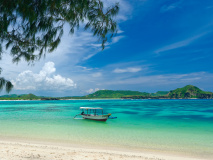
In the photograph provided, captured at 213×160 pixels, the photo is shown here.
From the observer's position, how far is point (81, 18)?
549cm

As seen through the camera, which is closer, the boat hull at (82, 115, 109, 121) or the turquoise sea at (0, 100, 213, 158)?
the turquoise sea at (0, 100, 213, 158)

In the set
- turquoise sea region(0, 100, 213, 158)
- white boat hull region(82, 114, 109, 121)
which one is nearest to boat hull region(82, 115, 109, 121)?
white boat hull region(82, 114, 109, 121)

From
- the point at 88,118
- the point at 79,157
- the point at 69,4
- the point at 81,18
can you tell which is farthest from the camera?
the point at 88,118

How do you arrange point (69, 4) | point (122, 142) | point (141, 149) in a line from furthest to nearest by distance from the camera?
point (122, 142) < point (141, 149) < point (69, 4)

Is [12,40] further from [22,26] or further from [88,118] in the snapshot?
[88,118]

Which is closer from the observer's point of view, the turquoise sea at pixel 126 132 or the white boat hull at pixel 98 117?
the turquoise sea at pixel 126 132

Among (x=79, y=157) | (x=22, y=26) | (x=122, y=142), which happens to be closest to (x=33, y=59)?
(x=22, y=26)

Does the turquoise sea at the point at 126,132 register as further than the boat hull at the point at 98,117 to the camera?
No

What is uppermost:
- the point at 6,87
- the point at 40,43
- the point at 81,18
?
the point at 81,18

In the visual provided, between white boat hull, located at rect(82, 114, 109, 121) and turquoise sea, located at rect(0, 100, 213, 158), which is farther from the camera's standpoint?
white boat hull, located at rect(82, 114, 109, 121)

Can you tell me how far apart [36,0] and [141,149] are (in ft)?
36.8

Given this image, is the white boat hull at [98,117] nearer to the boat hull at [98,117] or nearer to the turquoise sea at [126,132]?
the boat hull at [98,117]

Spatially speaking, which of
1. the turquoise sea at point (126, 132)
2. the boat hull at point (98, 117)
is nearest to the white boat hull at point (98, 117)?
the boat hull at point (98, 117)

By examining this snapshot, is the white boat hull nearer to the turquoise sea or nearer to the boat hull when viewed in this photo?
the boat hull
